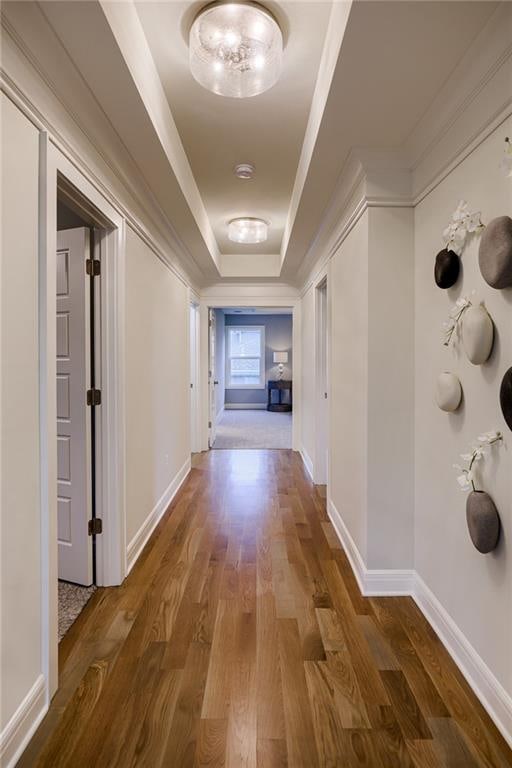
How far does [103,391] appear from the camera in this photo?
227cm

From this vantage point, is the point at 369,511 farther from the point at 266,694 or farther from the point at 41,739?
the point at 41,739

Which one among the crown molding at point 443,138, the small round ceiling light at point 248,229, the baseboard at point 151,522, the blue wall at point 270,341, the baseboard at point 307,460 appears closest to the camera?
the crown molding at point 443,138

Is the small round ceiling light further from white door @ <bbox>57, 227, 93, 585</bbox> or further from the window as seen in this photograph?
the window

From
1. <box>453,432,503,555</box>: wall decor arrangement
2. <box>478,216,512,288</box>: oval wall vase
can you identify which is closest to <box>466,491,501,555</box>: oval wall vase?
<box>453,432,503,555</box>: wall decor arrangement

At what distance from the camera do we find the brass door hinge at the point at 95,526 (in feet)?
7.50

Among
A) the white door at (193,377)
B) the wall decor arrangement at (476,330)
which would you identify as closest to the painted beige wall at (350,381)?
the wall decor arrangement at (476,330)

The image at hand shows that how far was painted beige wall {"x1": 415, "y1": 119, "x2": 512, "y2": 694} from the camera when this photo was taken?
1.41 m

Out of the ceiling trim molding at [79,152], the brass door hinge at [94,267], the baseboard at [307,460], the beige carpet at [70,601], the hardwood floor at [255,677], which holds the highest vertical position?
the ceiling trim molding at [79,152]

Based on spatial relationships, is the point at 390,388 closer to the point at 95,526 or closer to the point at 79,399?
the point at 79,399

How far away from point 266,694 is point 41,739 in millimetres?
776

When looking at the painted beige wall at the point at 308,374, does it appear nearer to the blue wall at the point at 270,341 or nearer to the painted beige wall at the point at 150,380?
the painted beige wall at the point at 150,380

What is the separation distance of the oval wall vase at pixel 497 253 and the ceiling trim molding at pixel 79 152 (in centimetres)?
159

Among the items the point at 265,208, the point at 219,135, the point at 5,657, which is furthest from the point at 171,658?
the point at 265,208

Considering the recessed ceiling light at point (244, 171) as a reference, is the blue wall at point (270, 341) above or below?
below
